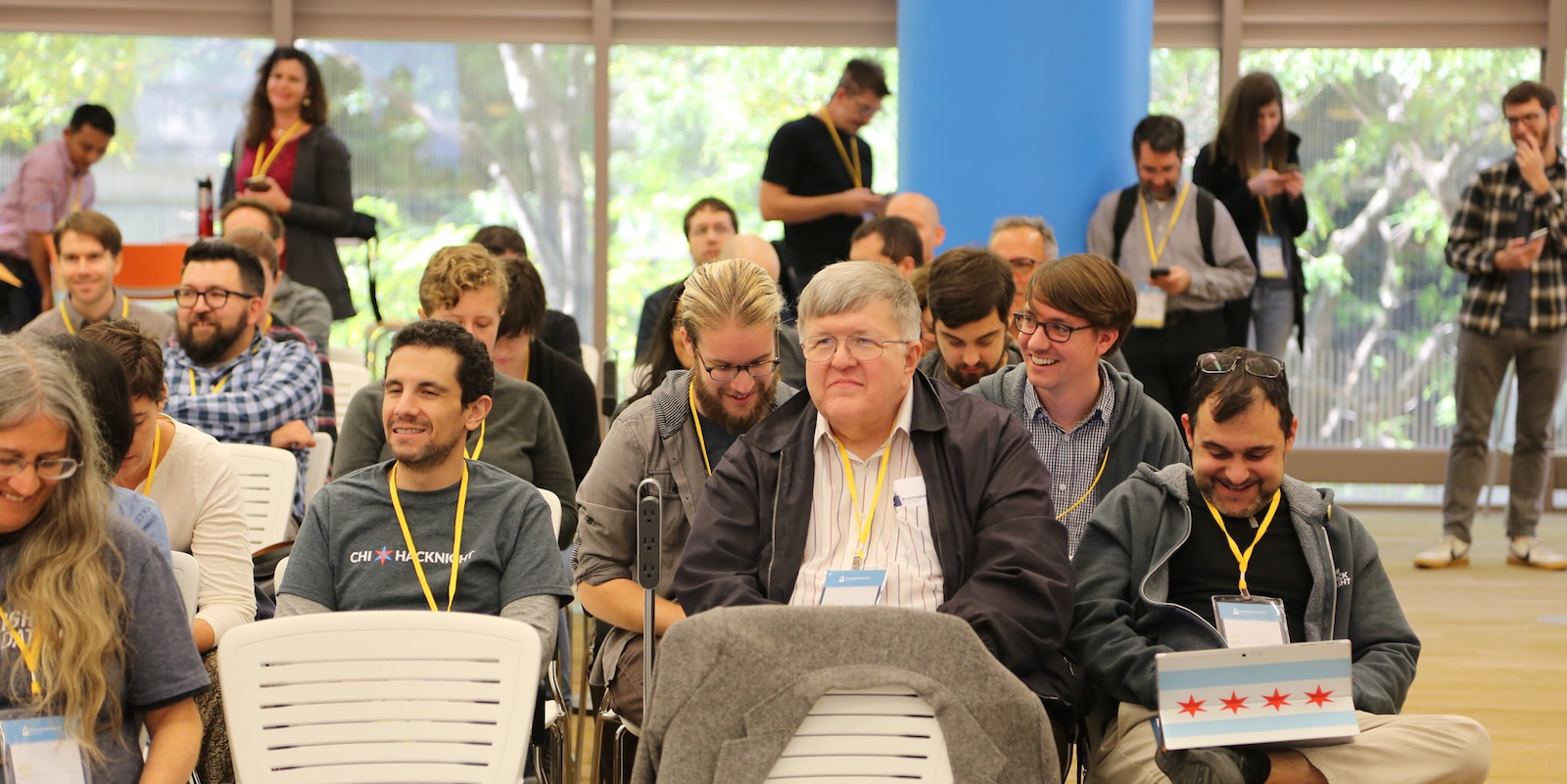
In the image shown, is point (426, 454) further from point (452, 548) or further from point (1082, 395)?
point (1082, 395)

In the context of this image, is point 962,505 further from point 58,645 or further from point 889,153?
point 889,153

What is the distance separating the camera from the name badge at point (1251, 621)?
104 inches

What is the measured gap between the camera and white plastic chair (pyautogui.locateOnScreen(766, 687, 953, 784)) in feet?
7.38

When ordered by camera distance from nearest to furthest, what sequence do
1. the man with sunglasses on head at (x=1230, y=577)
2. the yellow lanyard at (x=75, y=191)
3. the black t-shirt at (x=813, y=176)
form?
the man with sunglasses on head at (x=1230, y=577) → the black t-shirt at (x=813, y=176) → the yellow lanyard at (x=75, y=191)

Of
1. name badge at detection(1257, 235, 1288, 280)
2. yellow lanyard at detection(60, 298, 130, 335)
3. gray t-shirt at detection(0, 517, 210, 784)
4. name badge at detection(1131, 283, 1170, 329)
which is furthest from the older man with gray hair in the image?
name badge at detection(1257, 235, 1288, 280)

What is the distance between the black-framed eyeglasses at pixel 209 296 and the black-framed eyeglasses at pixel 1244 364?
2.70 metres

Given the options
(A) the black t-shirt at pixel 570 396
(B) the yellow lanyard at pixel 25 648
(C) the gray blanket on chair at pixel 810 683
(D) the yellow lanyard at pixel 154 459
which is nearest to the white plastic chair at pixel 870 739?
(C) the gray blanket on chair at pixel 810 683

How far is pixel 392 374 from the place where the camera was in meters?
2.94

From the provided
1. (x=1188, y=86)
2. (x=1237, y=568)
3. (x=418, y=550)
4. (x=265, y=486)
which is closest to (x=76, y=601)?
(x=418, y=550)

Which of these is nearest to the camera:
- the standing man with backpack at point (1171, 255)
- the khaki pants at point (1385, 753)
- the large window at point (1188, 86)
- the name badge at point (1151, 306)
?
the khaki pants at point (1385, 753)

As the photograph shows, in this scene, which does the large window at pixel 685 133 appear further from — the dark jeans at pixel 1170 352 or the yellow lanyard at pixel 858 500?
the yellow lanyard at pixel 858 500

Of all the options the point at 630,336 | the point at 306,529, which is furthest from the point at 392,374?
the point at 630,336

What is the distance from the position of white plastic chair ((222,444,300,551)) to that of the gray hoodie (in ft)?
6.41

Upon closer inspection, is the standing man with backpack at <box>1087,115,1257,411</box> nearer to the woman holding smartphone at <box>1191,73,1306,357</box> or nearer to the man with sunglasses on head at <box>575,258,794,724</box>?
the woman holding smartphone at <box>1191,73,1306,357</box>
